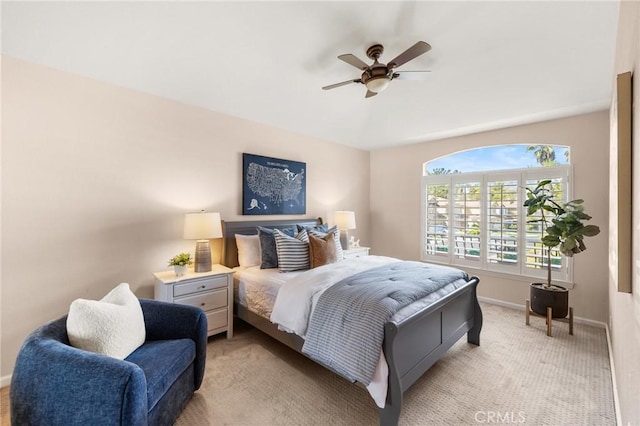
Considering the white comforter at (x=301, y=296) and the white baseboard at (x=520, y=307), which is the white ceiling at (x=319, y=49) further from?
the white baseboard at (x=520, y=307)

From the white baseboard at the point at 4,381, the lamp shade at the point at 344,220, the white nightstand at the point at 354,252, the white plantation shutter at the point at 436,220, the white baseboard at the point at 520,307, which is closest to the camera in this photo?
the white baseboard at the point at 4,381

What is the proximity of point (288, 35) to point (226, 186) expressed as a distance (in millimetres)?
1915

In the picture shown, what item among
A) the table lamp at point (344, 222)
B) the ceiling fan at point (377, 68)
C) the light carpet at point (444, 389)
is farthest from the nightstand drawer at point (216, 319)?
the ceiling fan at point (377, 68)

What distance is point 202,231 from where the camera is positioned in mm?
2951

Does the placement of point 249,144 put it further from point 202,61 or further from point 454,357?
point 454,357

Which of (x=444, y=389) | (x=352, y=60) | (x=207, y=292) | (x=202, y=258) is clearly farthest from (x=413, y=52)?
(x=207, y=292)

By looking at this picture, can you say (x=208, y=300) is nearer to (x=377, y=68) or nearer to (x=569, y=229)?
(x=377, y=68)

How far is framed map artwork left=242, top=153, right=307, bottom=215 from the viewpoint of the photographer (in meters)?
3.77

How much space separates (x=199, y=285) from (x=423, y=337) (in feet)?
7.17

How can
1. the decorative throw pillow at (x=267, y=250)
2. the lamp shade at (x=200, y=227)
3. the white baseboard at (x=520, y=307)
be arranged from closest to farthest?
the lamp shade at (x=200, y=227)
the decorative throw pillow at (x=267, y=250)
the white baseboard at (x=520, y=307)

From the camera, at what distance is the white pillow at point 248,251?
3375mm

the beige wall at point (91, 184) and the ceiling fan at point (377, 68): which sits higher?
the ceiling fan at point (377, 68)

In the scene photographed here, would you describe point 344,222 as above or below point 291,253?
above

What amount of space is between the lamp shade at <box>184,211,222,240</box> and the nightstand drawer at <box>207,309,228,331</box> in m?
0.83
